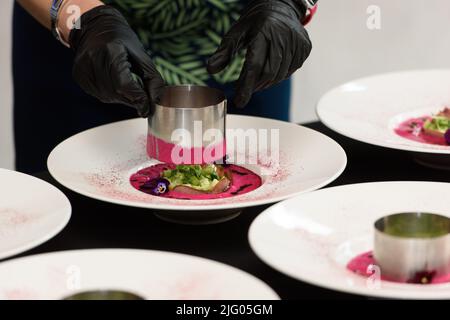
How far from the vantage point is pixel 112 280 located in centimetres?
105

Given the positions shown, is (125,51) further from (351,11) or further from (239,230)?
(351,11)

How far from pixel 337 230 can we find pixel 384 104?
69 centimetres

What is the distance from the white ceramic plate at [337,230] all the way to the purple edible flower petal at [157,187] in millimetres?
267

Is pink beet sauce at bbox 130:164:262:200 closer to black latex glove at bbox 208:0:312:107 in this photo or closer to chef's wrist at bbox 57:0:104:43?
black latex glove at bbox 208:0:312:107

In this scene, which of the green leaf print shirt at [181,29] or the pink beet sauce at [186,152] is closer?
the pink beet sauce at [186,152]

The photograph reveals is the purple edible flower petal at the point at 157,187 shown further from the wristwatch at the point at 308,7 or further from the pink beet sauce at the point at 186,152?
the wristwatch at the point at 308,7

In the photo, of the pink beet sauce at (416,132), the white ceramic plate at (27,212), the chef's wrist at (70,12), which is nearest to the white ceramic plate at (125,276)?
the white ceramic plate at (27,212)

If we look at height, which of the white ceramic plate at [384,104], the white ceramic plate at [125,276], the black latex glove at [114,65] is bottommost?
the white ceramic plate at [125,276]

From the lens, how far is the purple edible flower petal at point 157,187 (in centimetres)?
143

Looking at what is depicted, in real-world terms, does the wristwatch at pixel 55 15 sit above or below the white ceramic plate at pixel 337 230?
above

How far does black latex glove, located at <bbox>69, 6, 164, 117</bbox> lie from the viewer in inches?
56.5

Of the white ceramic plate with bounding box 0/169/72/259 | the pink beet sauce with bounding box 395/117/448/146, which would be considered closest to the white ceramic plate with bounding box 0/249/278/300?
the white ceramic plate with bounding box 0/169/72/259
